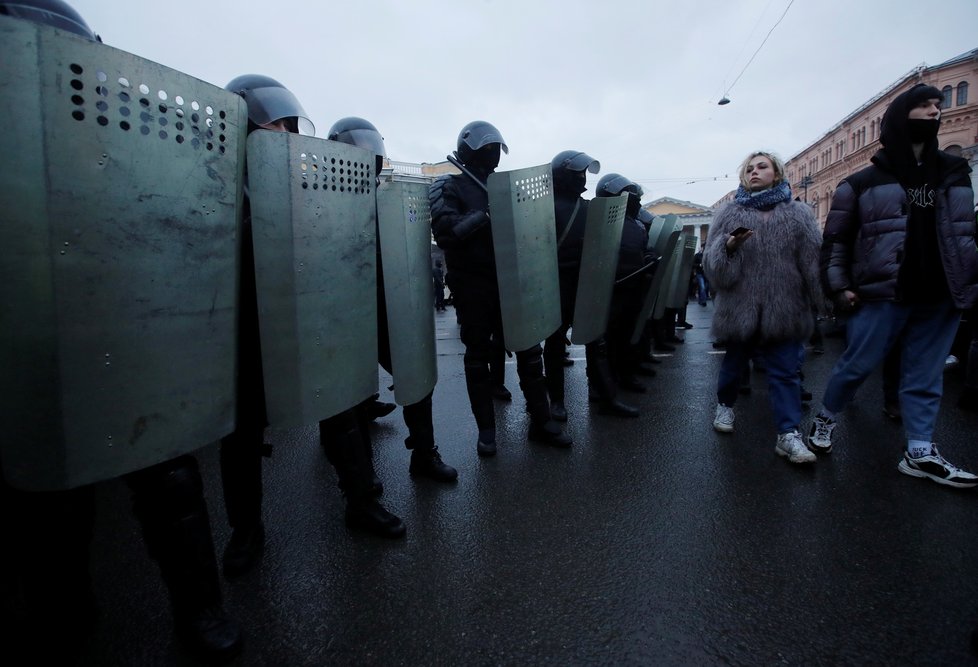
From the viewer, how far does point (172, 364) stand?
125 centimetres

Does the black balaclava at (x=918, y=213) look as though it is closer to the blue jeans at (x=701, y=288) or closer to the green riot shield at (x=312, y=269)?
the green riot shield at (x=312, y=269)

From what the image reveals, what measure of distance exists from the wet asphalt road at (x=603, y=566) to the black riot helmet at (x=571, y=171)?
6.02ft

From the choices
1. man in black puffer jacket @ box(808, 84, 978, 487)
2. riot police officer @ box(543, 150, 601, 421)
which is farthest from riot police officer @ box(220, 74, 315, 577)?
man in black puffer jacket @ box(808, 84, 978, 487)

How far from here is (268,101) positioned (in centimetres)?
192

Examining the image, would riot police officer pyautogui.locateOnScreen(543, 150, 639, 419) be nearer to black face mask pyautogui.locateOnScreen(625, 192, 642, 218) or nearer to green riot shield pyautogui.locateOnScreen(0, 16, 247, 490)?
black face mask pyautogui.locateOnScreen(625, 192, 642, 218)

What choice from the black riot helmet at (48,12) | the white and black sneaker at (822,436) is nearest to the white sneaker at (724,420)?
the white and black sneaker at (822,436)

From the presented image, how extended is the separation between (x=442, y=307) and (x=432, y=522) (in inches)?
574

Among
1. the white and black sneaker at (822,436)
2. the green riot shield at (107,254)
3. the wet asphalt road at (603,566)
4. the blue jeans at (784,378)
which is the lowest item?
the wet asphalt road at (603,566)

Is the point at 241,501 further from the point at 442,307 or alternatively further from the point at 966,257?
the point at 442,307

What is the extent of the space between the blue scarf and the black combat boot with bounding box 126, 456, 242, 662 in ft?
10.2

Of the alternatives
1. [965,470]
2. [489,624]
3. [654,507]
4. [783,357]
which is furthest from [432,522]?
[965,470]

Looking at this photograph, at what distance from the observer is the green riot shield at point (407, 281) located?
6.97 ft

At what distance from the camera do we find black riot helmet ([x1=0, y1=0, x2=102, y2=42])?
4.19 ft

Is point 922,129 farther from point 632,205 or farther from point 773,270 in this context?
point 632,205
